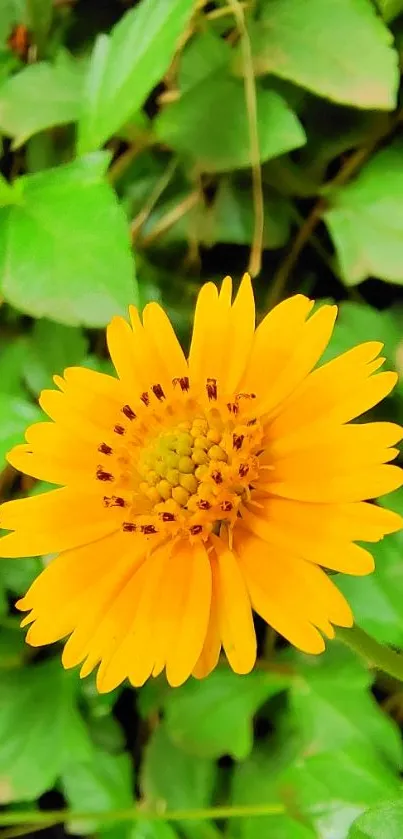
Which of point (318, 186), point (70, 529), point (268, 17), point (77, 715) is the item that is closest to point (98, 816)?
point (77, 715)

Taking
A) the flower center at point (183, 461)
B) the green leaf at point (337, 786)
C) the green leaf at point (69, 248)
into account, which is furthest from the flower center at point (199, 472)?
the green leaf at point (337, 786)

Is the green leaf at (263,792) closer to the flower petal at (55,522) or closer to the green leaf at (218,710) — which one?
the green leaf at (218,710)

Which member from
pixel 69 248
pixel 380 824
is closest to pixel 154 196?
pixel 69 248

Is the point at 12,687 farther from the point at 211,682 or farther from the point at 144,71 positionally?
the point at 144,71

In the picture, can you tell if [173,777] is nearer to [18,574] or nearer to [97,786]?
[97,786]

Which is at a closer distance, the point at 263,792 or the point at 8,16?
the point at 263,792
